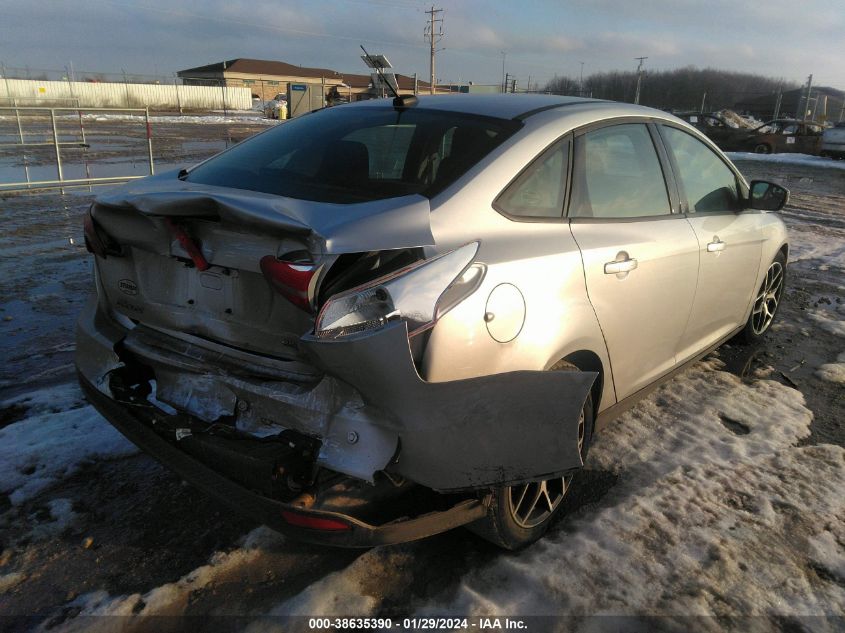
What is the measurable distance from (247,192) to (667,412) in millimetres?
2743

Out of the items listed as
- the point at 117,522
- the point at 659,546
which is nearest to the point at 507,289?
the point at 659,546

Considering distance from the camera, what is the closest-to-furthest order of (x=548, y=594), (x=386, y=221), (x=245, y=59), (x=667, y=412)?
(x=386, y=221) → (x=548, y=594) → (x=667, y=412) → (x=245, y=59)

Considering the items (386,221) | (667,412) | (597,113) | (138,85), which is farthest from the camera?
(138,85)

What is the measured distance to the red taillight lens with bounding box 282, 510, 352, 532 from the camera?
1.97m

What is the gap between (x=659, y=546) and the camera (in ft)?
8.48

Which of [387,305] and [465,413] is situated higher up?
[387,305]

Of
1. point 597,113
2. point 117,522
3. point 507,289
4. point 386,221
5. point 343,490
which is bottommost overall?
point 117,522

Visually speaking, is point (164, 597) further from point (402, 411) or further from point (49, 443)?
point (49, 443)

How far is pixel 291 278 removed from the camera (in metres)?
1.95

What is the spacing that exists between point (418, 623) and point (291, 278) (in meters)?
1.26

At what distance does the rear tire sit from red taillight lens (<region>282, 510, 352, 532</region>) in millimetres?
579

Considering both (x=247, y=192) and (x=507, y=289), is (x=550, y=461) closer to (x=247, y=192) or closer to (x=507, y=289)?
Answer: (x=507, y=289)

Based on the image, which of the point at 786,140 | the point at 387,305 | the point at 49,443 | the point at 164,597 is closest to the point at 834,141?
the point at 786,140

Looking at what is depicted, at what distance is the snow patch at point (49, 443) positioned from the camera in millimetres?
2914
